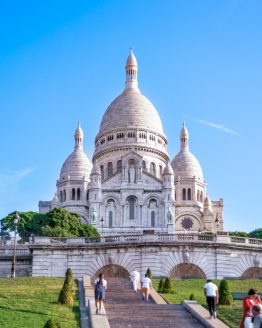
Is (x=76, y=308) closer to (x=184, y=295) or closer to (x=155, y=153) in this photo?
(x=184, y=295)

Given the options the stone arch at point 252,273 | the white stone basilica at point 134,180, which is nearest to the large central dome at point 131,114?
the white stone basilica at point 134,180

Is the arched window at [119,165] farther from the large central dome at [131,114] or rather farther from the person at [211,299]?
the person at [211,299]

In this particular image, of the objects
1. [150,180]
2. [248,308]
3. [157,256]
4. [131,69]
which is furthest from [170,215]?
[248,308]

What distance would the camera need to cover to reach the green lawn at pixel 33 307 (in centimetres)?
2370

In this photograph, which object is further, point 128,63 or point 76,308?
point 128,63

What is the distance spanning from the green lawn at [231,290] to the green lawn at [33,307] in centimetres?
456

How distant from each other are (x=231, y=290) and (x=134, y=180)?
7732 centimetres

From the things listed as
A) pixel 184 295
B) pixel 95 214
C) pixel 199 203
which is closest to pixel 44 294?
pixel 184 295

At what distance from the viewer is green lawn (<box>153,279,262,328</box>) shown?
81.8 feet

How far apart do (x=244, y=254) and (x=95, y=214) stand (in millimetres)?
60150

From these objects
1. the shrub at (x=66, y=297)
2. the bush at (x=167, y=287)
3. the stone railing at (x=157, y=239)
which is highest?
the stone railing at (x=157, y=239)

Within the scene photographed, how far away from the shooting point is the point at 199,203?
117 meters

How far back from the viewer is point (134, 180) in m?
111

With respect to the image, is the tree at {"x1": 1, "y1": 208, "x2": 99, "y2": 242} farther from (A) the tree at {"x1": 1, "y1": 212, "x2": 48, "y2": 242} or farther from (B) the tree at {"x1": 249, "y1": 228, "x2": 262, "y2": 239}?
(B) the tree at {"x1": 249, "y1": 228, "x2": 262, "y2": 239}
